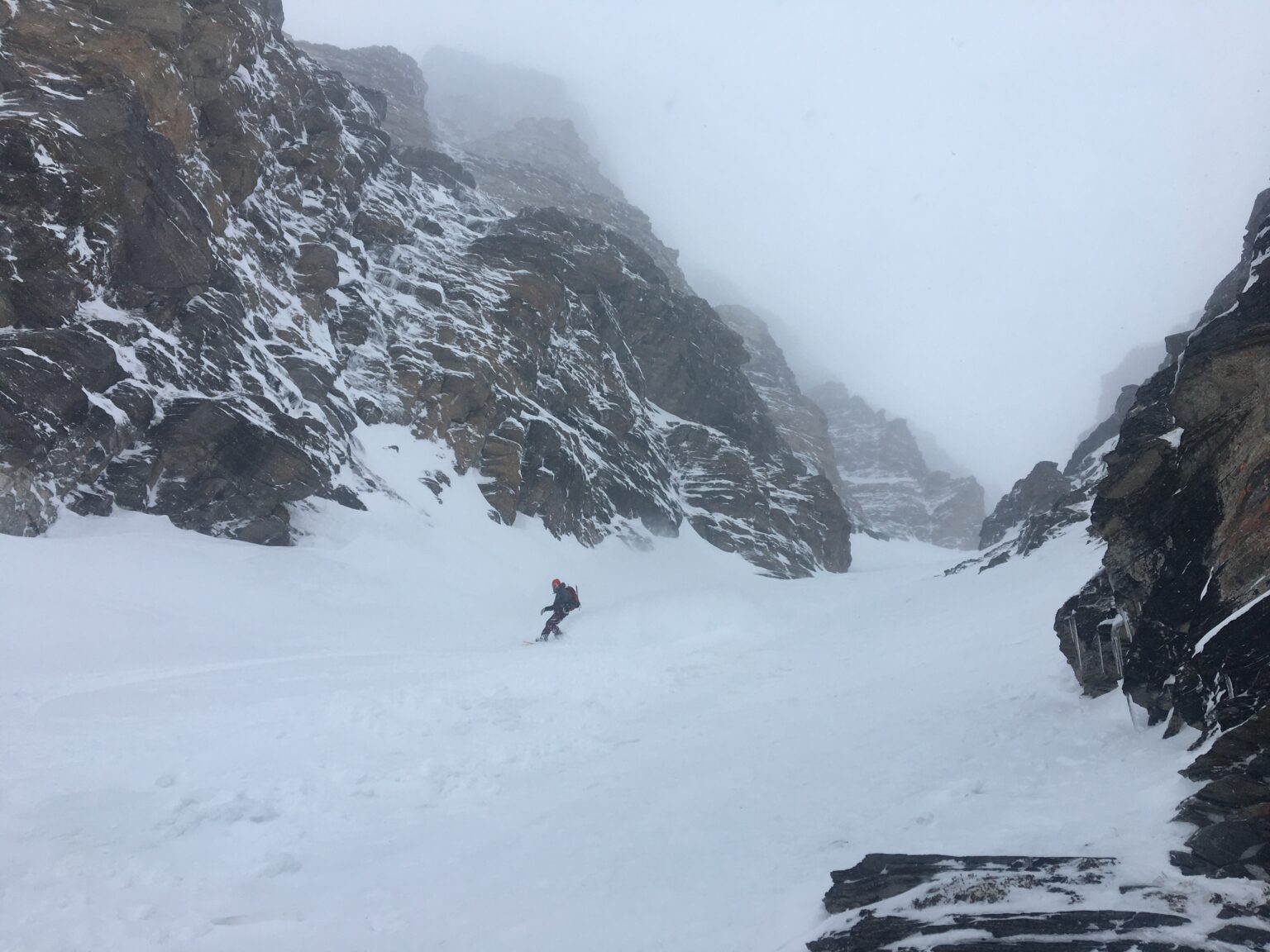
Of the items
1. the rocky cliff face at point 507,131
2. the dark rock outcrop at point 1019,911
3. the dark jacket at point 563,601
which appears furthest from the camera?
the rocky cliff face at point 507,131

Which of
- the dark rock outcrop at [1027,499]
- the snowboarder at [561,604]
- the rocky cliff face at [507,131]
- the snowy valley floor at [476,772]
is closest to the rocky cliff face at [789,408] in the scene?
the rocky cliff face at [507,131]

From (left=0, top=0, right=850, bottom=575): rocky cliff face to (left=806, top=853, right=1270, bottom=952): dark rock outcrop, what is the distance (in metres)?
17.5

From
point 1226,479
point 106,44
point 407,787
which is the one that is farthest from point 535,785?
point 106,44

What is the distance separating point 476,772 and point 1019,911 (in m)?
5.92

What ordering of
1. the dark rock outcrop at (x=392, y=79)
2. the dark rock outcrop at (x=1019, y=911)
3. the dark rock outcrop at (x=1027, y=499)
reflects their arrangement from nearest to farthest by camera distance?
the dark rock outcrop at (x=1019, y=911) → the dark rock outcrop at (x=1027, y=499) → the dark rock outcrop at (x=392, y=79)

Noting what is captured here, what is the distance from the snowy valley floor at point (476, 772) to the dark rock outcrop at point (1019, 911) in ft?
1.23

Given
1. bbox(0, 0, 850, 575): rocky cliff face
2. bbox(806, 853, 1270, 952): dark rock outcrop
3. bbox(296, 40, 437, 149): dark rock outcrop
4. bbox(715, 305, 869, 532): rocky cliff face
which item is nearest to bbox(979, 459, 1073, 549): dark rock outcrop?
bbox(0, 0, 850, 575): rocky cliff face

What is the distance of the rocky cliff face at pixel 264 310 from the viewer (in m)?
18.6

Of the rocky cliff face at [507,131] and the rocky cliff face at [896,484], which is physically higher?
the rocky cliff face at [507,131]

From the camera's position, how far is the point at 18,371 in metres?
16.8

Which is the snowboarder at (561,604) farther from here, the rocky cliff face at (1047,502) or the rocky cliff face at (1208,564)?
the rocky cliff face at (1047,502)

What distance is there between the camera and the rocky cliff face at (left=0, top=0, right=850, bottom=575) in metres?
18.6

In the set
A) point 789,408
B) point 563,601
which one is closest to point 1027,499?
point 789,408

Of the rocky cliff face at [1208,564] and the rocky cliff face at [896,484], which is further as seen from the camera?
the rocky cliff face at [896,484]
